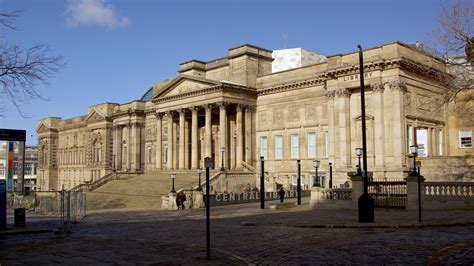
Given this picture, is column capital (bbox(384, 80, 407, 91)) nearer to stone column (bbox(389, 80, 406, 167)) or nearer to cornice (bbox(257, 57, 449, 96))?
stone column (bbox(389, 80, 406, 167))

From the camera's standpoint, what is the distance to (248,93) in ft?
185

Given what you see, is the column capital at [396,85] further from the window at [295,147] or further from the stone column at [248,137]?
the stone column at [248,137]

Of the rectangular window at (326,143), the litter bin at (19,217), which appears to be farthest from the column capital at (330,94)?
the litter bin at (19,217)

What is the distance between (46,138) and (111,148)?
93.4 feet

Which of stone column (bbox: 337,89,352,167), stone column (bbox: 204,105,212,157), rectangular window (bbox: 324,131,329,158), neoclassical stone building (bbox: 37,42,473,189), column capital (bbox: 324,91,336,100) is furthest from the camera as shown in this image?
stone column (bbox: 204,105,212,157)

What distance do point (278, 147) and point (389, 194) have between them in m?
28.9

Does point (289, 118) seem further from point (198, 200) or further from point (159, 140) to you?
point (159, 140)

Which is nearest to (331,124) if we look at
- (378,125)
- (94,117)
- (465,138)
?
(378,125)

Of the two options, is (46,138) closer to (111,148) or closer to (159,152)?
(111,148)

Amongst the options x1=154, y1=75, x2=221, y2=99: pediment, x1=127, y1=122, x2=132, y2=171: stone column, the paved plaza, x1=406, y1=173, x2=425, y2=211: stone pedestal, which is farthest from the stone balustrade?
x1=127, y1=122, x2=132, y2=171: stone column

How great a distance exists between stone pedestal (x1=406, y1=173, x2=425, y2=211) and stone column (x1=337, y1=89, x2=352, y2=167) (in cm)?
1964

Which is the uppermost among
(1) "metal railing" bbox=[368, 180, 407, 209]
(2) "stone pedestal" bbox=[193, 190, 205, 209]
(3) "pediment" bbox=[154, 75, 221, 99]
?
(3) "pediment" bbox=[154, 75, 221, 99]

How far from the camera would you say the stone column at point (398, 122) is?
41.6m

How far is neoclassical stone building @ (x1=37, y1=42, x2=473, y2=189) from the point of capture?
4262cm
